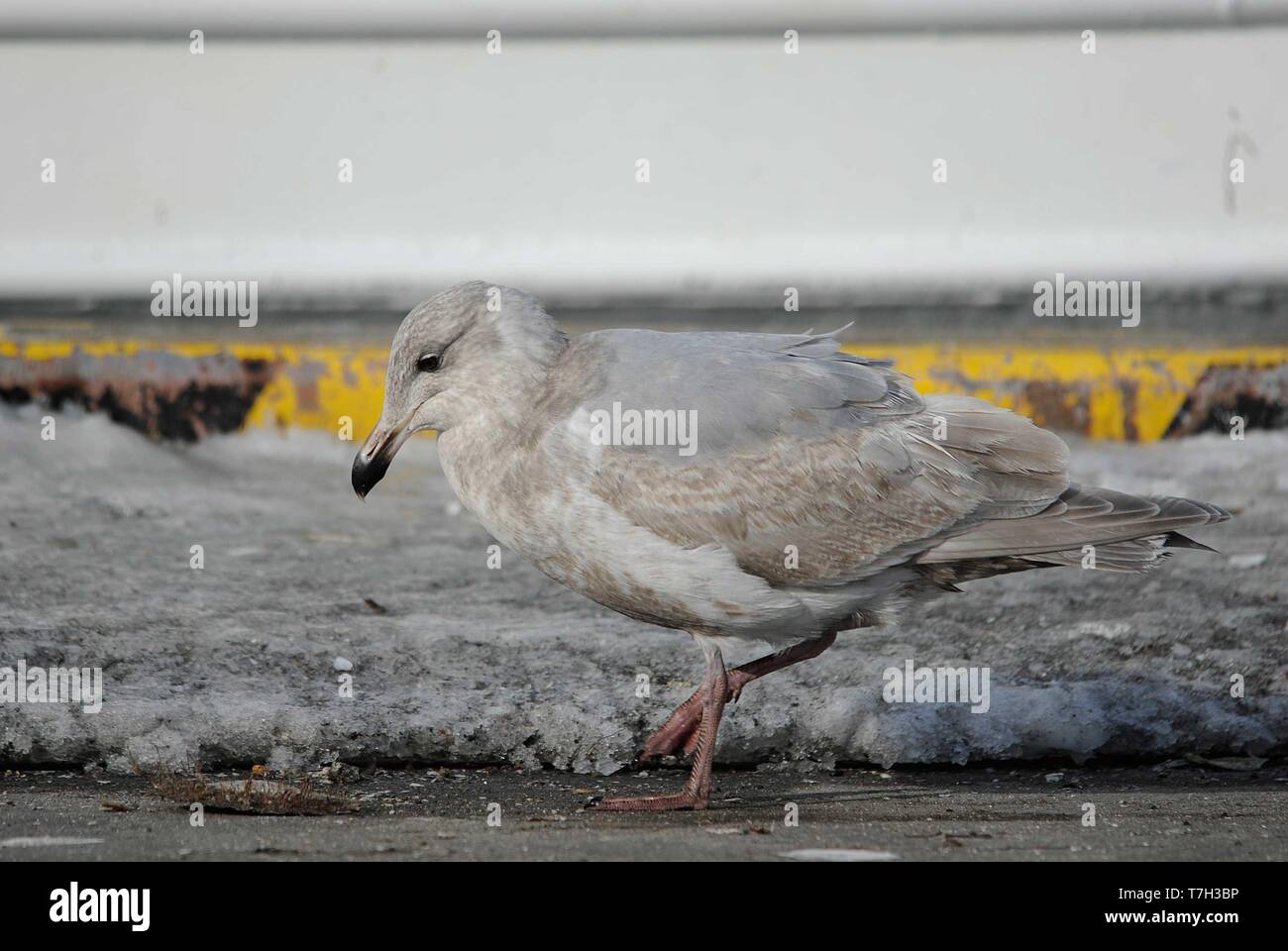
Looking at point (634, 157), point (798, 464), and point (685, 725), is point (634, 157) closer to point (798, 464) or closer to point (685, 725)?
point (798, 464)

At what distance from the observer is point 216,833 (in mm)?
3229

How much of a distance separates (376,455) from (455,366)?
0.31 metres

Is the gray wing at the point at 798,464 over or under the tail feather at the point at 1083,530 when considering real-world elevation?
over

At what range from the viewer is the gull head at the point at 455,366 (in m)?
3.85

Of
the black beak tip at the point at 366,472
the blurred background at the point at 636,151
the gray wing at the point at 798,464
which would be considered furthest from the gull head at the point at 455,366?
the blurred background at the point at 636,151

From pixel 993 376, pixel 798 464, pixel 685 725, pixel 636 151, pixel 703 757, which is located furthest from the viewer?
pixel 993 376

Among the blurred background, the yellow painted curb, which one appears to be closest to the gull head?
the blurred background

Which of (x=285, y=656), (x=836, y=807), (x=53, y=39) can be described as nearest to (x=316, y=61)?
(x=53, y=39)

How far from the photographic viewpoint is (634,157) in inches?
288

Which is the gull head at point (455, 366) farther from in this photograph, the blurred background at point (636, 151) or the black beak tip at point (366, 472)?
the blurred background at point (636, 151)

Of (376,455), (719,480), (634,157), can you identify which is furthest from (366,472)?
(634,157)

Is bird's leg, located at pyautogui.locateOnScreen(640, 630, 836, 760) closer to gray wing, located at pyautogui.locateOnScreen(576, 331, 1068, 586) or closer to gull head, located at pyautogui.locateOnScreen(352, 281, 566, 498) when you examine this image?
gray wing, located at pyautogui.locateOnScreen(576, 331, 1068, 586)

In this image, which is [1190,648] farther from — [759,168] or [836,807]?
[759,168]

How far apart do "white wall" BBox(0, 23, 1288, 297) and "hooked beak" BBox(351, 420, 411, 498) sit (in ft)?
11.7
